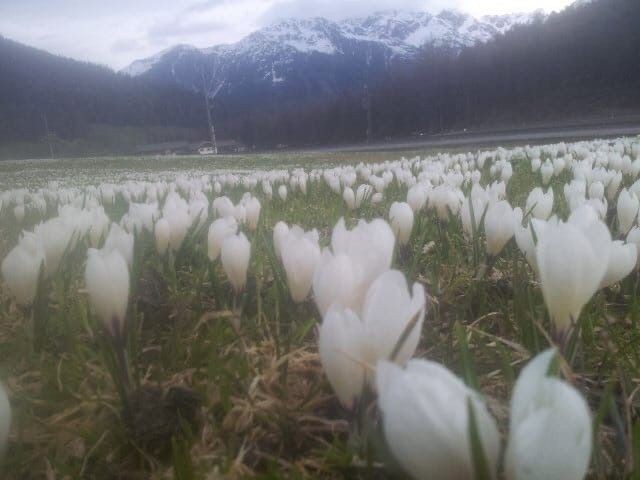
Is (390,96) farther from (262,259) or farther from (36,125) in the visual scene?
(262,259)

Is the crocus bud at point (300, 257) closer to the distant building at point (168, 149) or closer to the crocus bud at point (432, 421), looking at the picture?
the crocus bud at point (432, 421)

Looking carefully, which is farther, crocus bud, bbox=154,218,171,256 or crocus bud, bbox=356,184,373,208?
crocus bud, bbox=356,184,373,208

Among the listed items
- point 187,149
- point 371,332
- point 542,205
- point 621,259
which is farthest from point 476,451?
point 187,149

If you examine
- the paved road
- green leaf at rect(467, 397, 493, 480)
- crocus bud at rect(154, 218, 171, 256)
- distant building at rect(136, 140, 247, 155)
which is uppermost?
distant building at rect(136, 140, 247, 155)

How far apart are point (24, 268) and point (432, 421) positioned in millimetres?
1126

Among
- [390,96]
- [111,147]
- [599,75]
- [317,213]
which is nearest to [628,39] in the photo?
[599,75]

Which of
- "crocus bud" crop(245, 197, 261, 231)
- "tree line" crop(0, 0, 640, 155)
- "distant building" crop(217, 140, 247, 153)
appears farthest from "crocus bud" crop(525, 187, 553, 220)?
"distant building" crop(217, 140, 247, 153)

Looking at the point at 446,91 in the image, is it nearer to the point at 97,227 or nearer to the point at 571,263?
the point at 97,227

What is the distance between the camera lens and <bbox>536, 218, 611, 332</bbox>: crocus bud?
0.93m

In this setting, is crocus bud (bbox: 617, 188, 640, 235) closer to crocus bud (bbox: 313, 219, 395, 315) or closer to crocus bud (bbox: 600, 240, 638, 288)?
crocus bud (bbox: 600, 240, 638, 288)

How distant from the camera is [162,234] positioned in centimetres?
186

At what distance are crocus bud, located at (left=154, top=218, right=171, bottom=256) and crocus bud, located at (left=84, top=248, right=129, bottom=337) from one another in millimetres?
747

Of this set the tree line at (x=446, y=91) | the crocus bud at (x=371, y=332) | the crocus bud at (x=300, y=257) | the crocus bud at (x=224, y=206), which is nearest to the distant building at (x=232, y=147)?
the tree line at (x=446, y=91)

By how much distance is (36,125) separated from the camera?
7606 centimetres
